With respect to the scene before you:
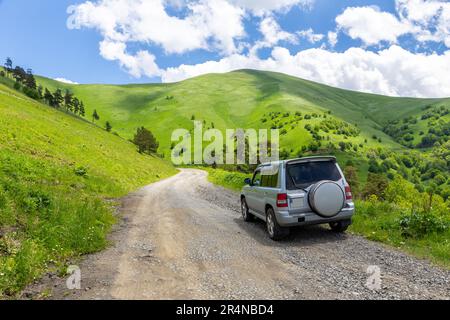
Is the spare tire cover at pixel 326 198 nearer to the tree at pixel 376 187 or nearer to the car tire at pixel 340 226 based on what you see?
the car tire at pixel 340 226

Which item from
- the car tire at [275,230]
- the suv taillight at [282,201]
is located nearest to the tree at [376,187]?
the car tire at [275,230]

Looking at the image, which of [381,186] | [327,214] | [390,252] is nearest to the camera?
[390,252]

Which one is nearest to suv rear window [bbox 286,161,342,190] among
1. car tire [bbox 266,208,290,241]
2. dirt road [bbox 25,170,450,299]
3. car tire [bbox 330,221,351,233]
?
car tire [bbox 266,208,290,241]

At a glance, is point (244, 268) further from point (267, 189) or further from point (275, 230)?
point (267, 189)

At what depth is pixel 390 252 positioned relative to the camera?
8711 millimetres

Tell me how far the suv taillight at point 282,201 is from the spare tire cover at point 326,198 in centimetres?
78

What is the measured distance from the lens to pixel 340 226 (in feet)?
35.7

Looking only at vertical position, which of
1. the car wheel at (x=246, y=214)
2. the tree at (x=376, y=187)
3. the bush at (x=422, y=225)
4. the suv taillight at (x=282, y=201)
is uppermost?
the suv taillight at (x=282, y=201)

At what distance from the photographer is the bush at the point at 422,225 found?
32.0ft

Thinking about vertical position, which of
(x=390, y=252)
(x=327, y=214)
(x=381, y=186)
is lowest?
(x=381, y=186)

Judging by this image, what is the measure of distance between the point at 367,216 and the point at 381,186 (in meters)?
85.2

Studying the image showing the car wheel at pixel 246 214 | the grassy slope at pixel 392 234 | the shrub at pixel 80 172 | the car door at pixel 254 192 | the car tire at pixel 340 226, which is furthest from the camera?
the shrub at pixel 80 172
